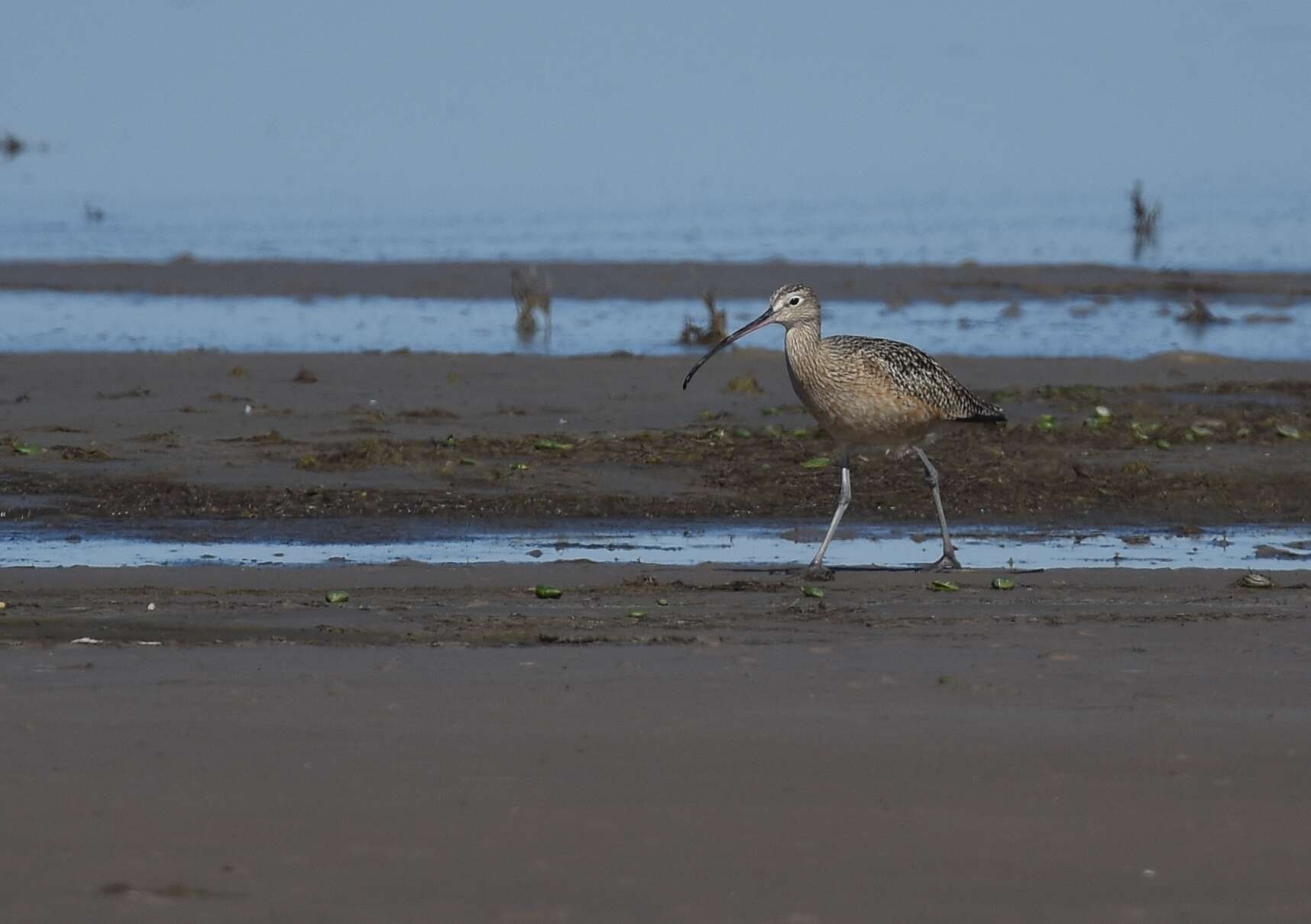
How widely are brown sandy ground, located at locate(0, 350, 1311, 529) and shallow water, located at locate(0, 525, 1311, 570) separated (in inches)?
15.9

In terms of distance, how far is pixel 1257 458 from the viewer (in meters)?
14.3

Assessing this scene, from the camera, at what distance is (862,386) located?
11.5m

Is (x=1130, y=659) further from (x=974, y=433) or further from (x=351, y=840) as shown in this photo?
(x=974, y=433)

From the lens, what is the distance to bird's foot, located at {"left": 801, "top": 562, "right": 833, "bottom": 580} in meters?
10.3

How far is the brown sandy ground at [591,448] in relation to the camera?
13023mm

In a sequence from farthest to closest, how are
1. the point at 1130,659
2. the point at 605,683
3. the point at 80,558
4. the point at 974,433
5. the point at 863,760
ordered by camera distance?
the point at 974,433 < the point at 80,558 < the point at 1130,659 < the point at 605,683 < the point at 863,760

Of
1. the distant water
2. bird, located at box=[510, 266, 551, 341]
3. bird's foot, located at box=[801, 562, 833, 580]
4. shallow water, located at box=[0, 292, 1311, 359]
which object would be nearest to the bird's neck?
bird's foot, located at box=[801, 562, 833, 580]

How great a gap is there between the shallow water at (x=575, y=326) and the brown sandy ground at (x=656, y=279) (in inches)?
43.1

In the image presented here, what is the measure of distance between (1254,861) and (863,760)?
1.33 metres

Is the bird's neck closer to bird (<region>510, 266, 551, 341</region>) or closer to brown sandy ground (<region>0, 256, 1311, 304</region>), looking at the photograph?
bird (<region>510, 266, 551, 341</region>)

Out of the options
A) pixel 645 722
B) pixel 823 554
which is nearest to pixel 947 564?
pixel 823 554

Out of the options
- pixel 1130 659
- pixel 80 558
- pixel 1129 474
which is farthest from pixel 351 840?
pixel 1129 474

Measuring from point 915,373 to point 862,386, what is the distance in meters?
0.34

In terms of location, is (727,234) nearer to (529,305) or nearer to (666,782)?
(529,305)
